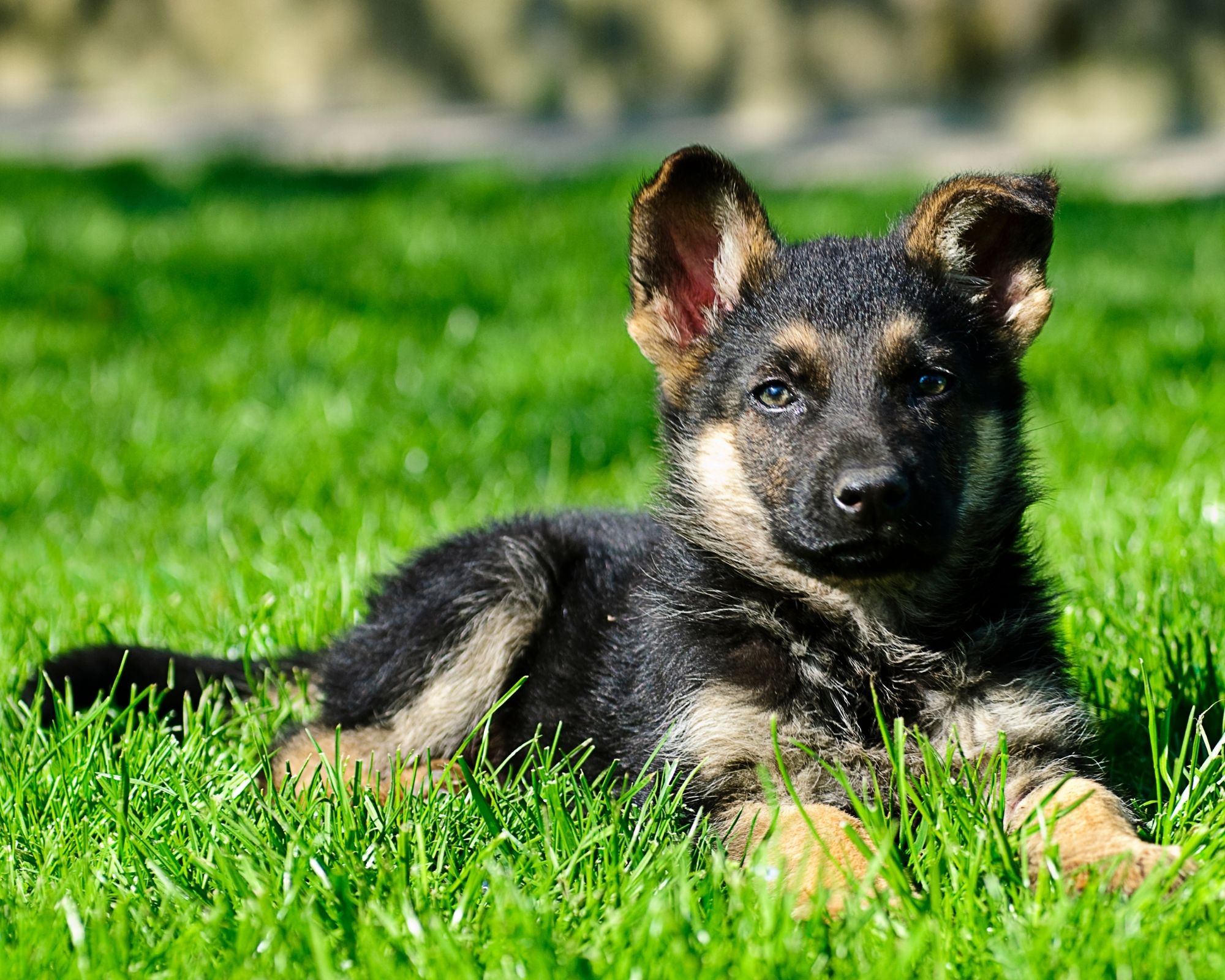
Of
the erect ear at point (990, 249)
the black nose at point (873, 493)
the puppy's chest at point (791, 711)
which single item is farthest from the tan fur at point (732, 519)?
the erect ear at point (990, 249)

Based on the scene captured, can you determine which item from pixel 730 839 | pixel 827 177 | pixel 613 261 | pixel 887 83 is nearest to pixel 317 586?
pixel 730 839

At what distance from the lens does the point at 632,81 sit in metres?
14.0

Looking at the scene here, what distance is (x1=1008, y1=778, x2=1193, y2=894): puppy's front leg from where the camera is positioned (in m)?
2.35

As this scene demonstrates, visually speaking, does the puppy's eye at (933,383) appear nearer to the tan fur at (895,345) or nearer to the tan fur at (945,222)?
the tan fur at (895,345)

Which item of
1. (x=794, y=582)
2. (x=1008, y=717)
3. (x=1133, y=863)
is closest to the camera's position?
(x=1133, y=863)

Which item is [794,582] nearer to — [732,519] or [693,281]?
[732,519]

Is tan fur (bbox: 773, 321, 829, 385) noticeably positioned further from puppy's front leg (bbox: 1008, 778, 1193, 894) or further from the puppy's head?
puppy's front leg (bbox: 1008, 778, 1193, 894)

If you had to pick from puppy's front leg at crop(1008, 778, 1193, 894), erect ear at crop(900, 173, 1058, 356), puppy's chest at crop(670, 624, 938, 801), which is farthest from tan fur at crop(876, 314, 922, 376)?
puppy's front leg at crop(1008, 778, 1193, 894)

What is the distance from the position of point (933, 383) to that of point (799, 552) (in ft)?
A: 1.54

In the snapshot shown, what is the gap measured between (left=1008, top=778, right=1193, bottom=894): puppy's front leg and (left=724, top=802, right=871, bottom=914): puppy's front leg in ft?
1.01

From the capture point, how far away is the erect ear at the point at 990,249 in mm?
3182

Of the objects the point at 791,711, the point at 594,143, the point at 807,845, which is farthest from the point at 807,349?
the point at 594,143

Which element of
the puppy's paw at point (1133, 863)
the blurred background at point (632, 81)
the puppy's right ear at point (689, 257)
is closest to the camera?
the puppy's paw at point (1133, 863)

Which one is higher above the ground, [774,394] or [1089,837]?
[774,394]
